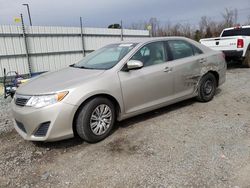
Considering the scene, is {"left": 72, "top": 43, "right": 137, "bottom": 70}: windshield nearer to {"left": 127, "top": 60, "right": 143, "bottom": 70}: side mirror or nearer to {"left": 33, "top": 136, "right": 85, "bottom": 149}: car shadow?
{"left": 127, "top": 60, "right": 143, "bottom": 70}: side mirror

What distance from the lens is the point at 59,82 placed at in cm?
345

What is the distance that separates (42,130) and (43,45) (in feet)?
25.9

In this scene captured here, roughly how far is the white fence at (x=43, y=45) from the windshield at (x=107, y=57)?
6.03 m

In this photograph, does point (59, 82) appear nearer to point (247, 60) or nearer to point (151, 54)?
point (151, 54)

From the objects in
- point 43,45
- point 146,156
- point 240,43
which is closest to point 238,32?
point 240,43

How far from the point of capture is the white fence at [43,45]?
9188 mm

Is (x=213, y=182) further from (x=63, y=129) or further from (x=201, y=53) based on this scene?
(x=201, y=53)

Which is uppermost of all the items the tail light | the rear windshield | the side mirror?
the rear windshield

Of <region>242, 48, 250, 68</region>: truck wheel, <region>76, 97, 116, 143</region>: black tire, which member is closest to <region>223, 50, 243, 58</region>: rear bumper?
<region>242, 48, 250, 68</region>: truck wheel

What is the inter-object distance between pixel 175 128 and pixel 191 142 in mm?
559

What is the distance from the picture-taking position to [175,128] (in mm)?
3957

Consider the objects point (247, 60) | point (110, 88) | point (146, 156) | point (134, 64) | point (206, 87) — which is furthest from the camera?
point (247, 60)

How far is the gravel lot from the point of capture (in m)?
2.63

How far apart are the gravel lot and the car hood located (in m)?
0.88
